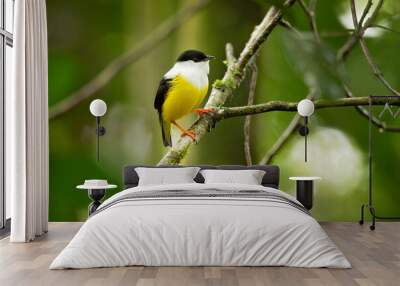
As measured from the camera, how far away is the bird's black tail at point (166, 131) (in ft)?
19.9

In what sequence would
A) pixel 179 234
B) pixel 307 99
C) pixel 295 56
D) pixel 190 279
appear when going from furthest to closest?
pixel 307 99 < pixel 179 234 < pixel 190 279 < pixel 295 56

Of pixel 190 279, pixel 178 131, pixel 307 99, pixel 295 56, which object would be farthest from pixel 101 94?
pixel 295 56

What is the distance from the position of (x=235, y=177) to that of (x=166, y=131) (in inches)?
45.3

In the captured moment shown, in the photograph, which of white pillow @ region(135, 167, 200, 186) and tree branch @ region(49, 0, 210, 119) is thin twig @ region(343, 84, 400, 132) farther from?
tree branch @ region(49, 0, 210, 119)

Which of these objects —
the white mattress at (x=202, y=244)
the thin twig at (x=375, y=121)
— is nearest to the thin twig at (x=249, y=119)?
the thin twig at (x=375, y=121)

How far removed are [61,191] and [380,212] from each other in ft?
12.6

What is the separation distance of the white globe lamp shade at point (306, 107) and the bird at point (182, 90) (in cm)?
105

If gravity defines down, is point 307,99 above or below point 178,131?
above

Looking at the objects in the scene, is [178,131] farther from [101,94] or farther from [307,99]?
[307,99]

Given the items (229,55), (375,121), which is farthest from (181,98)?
(375,121)

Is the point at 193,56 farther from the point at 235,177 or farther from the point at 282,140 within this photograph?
the point at 235,177

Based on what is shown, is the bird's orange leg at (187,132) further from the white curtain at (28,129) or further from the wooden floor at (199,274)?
the wooden floor at (199,274)

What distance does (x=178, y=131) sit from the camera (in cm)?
609

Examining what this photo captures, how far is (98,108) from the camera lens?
5859 millimetres
